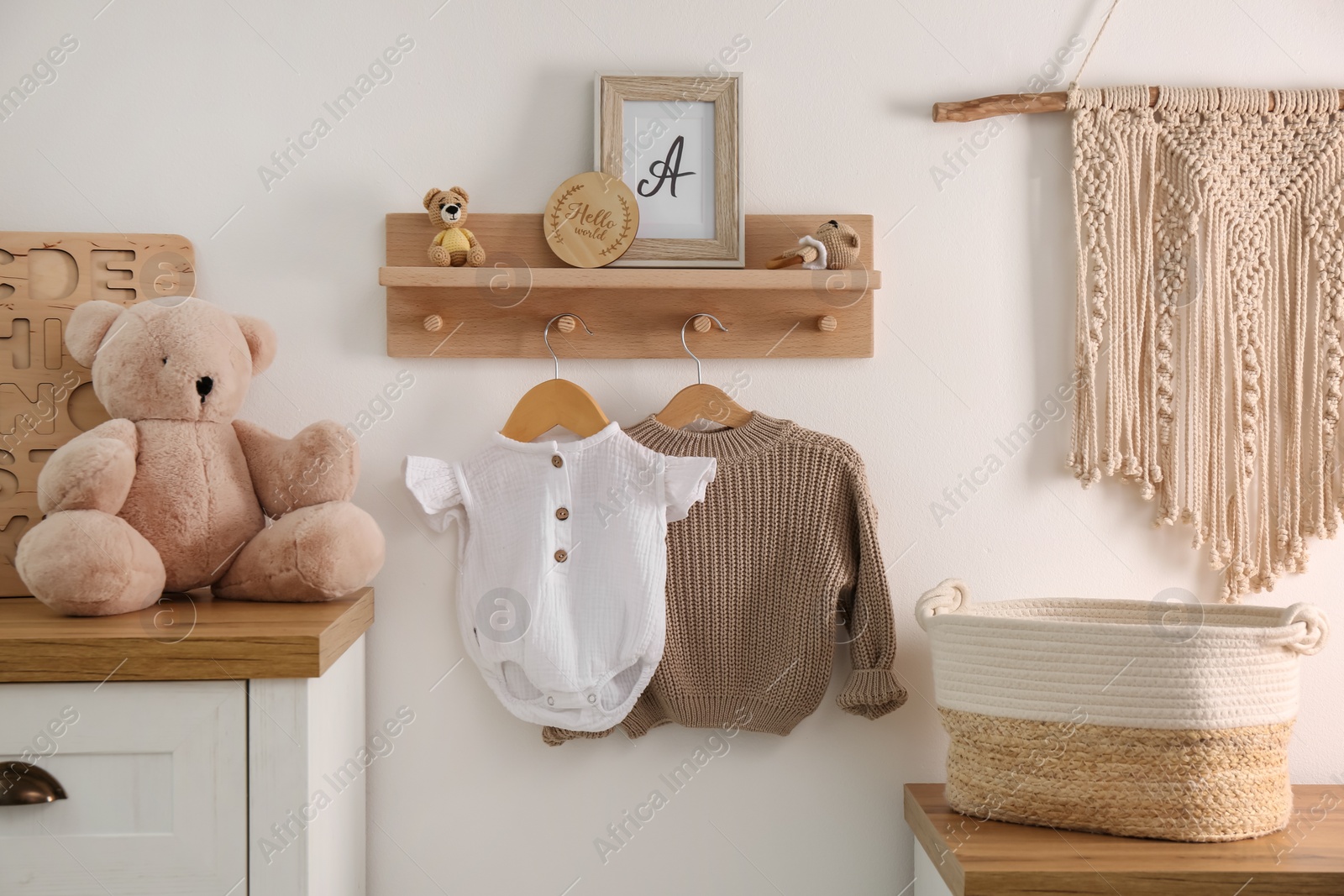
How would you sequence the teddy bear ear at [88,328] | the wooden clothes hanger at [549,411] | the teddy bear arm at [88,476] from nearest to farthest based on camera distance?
1. the teddy bear arm at [88,476]
2. the teddy bear ear at [88,328]
3. the wooden clothes hanger at [549,411]

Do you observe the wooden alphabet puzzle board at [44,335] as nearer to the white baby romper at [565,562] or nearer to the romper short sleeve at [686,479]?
the white baby romper at [565,562]

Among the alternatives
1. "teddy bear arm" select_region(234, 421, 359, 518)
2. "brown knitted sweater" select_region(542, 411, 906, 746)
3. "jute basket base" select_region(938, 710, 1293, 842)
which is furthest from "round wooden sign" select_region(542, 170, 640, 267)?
"jute basket base" select_region(938, 710, 1293, 842)

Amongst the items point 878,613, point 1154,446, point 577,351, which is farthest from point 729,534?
point 1154,446

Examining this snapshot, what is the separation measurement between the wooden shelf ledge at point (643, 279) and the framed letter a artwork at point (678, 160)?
92 mm

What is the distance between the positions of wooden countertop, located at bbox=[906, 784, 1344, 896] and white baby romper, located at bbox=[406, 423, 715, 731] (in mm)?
450

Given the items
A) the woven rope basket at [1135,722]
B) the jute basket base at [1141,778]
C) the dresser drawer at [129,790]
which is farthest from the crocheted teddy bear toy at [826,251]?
the dresser drawer at [129,790]

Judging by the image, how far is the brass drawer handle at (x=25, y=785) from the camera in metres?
0.88

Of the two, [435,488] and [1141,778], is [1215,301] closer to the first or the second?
[1141,778]

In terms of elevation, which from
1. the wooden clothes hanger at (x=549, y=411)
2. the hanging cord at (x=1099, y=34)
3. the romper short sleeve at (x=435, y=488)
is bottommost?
the romper short sleeve at (x=435, y=488)

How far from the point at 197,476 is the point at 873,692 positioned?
90 centimetres

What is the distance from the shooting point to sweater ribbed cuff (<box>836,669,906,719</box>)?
1.14 m

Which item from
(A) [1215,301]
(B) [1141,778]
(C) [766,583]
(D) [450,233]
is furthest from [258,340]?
(A) [1215,301]

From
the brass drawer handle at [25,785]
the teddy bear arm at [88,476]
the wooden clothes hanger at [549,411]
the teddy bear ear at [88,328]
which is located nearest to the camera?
the brass drawer handle at [25,785]

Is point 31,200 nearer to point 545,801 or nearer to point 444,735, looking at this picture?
point 444,735
